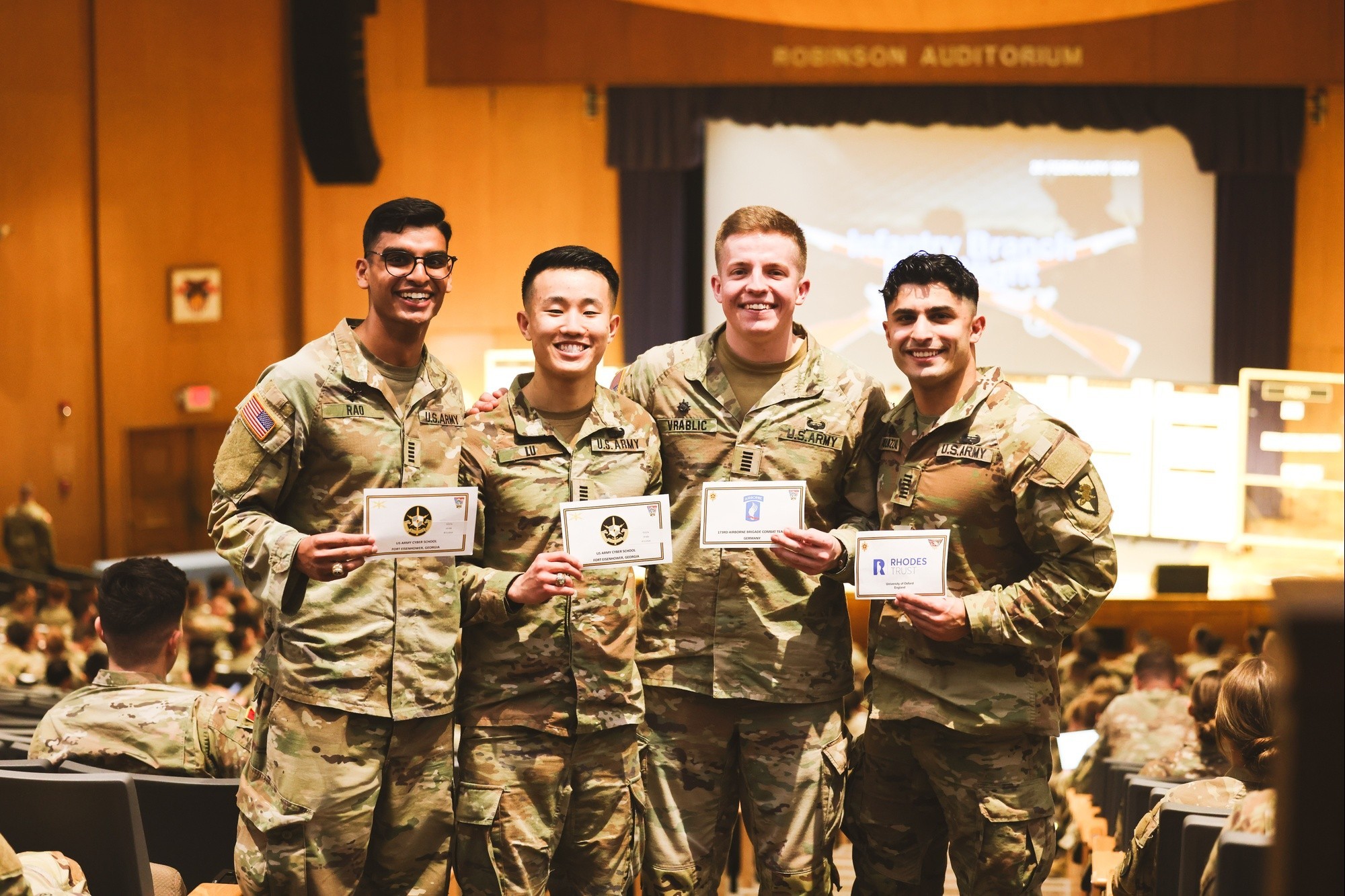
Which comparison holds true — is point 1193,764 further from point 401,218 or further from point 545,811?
point 401,218

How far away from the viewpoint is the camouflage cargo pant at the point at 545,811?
294cm

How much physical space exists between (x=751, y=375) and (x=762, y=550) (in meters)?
0.41

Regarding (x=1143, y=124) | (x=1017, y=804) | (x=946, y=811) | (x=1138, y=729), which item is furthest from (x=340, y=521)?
(x=1143, y=124)

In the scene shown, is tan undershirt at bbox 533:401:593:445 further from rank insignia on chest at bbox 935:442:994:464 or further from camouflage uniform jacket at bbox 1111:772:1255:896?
camouflage uniform jacket at bbox 1111:772:1255:896

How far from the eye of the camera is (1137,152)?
42.2ft

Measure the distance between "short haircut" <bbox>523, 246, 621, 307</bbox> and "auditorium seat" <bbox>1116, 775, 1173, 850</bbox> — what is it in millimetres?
1779

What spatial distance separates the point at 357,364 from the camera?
2973mm

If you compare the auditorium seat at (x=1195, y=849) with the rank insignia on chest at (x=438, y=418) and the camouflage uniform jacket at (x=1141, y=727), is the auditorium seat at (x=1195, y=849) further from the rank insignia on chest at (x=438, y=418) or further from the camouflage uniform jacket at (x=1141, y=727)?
the camouflage uniform jacket at (x=1141, y=727)

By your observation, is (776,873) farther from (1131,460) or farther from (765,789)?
(1131,460)

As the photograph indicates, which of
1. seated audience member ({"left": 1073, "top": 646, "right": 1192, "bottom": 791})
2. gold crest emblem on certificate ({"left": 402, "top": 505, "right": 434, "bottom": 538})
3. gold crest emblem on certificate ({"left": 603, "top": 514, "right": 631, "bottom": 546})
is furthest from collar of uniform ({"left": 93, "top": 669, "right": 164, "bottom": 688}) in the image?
seated audience member ({"left": 1073, "top": 646, "right": 1192, "bottom": 791})

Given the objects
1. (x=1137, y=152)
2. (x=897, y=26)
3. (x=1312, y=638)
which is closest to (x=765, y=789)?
(x=1312, y=638)

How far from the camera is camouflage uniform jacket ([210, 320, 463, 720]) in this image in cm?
286

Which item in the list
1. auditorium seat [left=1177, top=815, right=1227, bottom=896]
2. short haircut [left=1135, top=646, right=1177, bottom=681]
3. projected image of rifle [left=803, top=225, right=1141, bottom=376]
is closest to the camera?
auditorium seat [left=1177, top=815, right=1227, bottom=896]

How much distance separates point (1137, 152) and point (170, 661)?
37.2ft
